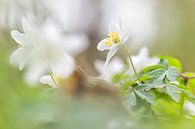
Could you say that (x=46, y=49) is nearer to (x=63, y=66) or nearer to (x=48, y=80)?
(x=63, y=66)

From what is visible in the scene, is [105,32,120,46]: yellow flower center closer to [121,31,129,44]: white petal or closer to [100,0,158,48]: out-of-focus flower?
[121,31,129,44]: white petal

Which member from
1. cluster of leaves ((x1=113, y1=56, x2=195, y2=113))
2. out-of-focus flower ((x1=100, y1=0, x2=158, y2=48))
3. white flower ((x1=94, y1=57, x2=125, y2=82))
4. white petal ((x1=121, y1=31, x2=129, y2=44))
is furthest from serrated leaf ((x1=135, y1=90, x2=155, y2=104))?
out-of-focus flower ((x1=100, y1=0, x2=158, y2=48))

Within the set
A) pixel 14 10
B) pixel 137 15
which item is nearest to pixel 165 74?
pixel 14 10

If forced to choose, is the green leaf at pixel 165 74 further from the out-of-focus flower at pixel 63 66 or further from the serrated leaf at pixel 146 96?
the out-of-focus flower at pixel 63 66

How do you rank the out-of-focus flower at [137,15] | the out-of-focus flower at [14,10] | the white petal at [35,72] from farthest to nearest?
the out-of-focus flower at [137,15] < the out-of-focus flower at [14,10] < the white petal at [35,72]

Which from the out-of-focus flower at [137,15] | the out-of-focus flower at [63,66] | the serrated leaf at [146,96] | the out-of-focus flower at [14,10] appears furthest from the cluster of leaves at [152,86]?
the out-of-focus flower at [137,15]
